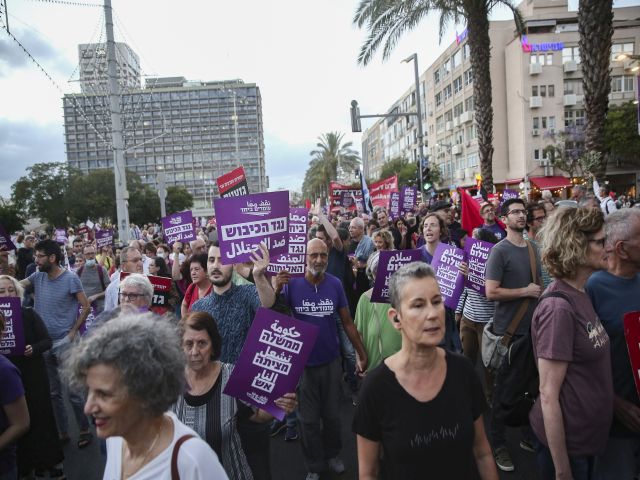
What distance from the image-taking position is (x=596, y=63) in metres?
9.34

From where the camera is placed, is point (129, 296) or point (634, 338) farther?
point (129, 296)

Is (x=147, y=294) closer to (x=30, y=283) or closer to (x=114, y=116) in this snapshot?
(x=30, y=283)

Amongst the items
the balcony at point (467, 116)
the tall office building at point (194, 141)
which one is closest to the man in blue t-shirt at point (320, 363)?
the balcony at point (467, 116)

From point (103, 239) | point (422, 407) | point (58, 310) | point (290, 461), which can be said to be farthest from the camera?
point (103, 239)

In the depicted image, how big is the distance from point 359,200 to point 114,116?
875 centimetres

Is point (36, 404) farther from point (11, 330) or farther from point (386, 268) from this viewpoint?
point (386, 268)

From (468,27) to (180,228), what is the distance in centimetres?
1055

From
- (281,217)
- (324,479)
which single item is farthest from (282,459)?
(281,217)

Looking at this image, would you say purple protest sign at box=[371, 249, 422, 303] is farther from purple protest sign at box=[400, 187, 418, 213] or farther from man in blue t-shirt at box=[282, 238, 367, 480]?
purple protest sign at box=[400, 187, 418, 213]

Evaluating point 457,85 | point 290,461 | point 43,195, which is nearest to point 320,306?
point 290,461

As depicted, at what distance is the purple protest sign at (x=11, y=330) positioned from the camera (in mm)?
3797

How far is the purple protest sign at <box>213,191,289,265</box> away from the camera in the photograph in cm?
377

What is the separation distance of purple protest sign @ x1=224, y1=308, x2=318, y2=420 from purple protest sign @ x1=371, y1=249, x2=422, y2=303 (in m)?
1.31

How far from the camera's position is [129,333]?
1.71m
